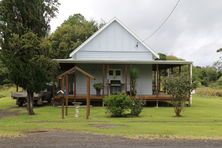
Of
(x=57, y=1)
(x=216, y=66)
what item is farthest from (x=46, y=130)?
(x=216, y=66)

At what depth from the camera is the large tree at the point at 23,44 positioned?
2703 cm

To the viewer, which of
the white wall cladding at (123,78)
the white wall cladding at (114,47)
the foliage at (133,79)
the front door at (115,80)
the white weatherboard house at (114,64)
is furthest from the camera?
the white wall cladding at (114,47)

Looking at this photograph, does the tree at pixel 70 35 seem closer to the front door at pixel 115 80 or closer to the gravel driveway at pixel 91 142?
the front door at pixel 115 80

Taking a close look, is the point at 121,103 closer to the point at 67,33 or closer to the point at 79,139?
the point at 79,139

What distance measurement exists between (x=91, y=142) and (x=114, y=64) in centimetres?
2257

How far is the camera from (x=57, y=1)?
94.4ft

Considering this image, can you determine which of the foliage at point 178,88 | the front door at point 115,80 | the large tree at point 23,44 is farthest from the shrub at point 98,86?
the foliage at point 178,88

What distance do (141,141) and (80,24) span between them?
51197 millimetres

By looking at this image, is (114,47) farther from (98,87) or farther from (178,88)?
(178,88)

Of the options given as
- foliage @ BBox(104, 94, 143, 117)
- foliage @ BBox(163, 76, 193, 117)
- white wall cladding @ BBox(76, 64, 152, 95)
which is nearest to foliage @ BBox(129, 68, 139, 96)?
white wall cladding @ BBox(76, 64, 152, 95)

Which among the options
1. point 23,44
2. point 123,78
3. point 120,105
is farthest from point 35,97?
point 120,105

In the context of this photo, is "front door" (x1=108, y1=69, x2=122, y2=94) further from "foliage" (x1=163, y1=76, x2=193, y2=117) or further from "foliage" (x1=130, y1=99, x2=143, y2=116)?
"foliage" (x1=130, y1=99, x2=143, y2=116)

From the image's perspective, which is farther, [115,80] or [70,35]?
[70,35]

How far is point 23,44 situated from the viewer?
26.9 metres
